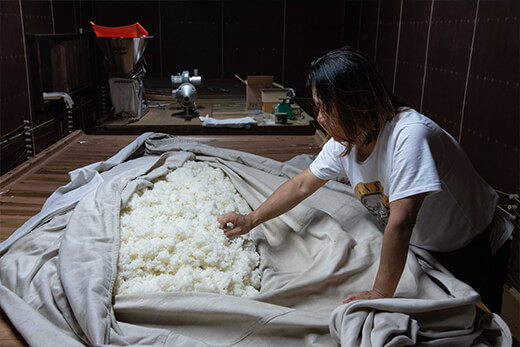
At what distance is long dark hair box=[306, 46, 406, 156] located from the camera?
131 centimetres

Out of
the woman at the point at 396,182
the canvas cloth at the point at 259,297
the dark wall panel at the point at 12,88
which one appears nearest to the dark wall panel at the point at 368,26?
the dark wall panel at the point at 12,88

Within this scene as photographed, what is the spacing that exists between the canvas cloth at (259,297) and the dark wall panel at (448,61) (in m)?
1.93

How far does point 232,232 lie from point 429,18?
9.92 ft

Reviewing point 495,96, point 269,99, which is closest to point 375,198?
point 495,96

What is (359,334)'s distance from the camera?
1156 mm

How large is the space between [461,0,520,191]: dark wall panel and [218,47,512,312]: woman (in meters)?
1.22

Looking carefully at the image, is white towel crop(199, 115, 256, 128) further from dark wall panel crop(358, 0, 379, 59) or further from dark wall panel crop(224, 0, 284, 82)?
dark wall panel crop(224, 0, 284, 82)

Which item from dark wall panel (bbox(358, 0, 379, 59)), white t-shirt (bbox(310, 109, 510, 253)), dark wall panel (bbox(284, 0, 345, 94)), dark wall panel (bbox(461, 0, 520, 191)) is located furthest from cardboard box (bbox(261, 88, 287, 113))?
white t-shirt (bbox(310, 109, 510, 253))

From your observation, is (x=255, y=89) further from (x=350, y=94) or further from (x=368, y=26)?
(x=350, y=94)

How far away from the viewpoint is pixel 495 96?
2.81 meters

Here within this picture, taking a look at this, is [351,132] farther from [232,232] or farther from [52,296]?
[52,296]

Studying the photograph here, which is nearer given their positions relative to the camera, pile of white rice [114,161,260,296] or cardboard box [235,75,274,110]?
pile of white rice [114,161,260,296]

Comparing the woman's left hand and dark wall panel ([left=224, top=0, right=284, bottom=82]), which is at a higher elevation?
dark wall panel ([left=224, top=0, right=284, bottom=82])

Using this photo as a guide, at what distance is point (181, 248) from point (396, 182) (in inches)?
28.4
